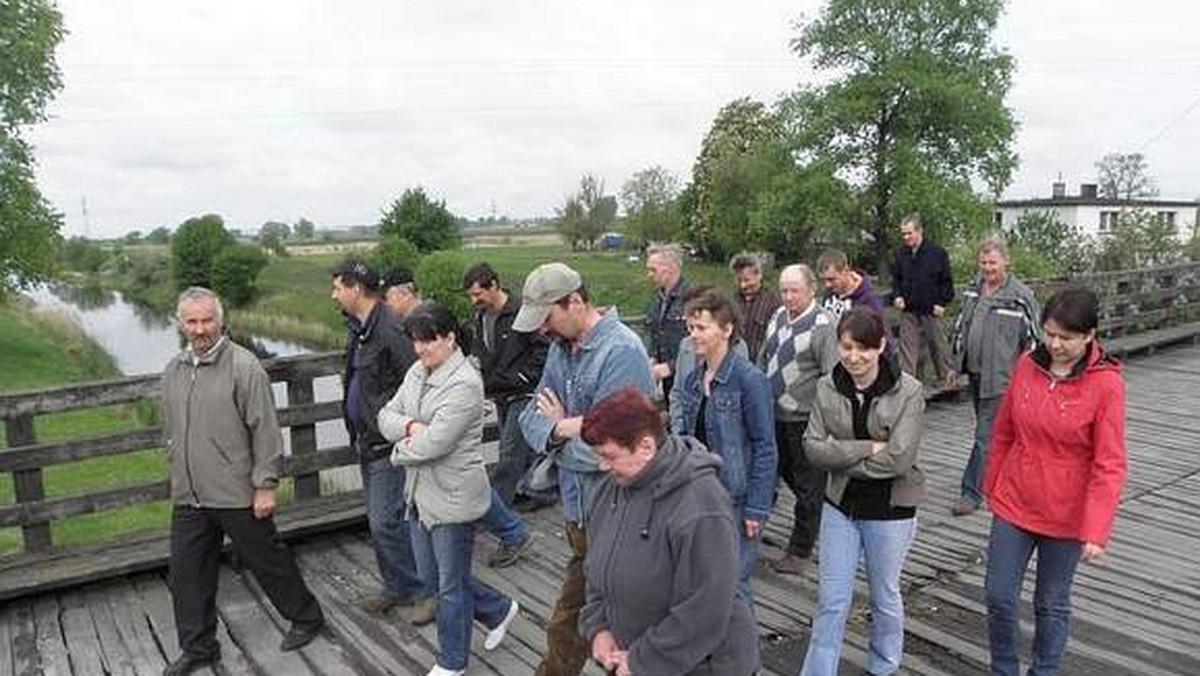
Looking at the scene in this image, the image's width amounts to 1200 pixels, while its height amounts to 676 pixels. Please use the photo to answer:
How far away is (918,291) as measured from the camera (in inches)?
302

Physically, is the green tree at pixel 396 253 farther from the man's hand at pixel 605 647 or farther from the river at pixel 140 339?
the man's hand at pixel 605 647

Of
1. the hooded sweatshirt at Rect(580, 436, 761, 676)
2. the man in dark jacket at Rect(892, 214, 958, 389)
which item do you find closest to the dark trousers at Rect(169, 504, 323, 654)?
the hooded sweatshirt at Rect(580, 436, 761, 676)

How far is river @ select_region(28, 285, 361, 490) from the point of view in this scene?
64.3 feet

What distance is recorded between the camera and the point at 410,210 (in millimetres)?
52406

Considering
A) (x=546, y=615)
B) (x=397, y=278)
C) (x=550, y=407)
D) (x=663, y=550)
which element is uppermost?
(x=397, y=278)

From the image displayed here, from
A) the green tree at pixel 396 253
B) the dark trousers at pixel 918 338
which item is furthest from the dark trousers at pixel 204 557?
the green tree at pixel 396 253

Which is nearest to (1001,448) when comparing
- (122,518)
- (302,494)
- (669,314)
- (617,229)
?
(669,314)

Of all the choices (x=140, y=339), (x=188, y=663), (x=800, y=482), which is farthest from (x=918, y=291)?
(x=140, y=339)

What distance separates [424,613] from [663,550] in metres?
2.45

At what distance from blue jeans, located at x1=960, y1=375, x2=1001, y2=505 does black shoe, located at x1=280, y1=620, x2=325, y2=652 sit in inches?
170

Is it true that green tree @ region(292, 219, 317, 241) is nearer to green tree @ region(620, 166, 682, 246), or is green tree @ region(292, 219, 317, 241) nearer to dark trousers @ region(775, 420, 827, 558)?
green tree @ region(620, 166, 682, 246)

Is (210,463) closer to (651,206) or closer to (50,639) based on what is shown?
(50,639)

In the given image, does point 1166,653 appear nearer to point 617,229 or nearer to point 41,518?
point 41,518

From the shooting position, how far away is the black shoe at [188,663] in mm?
3916
